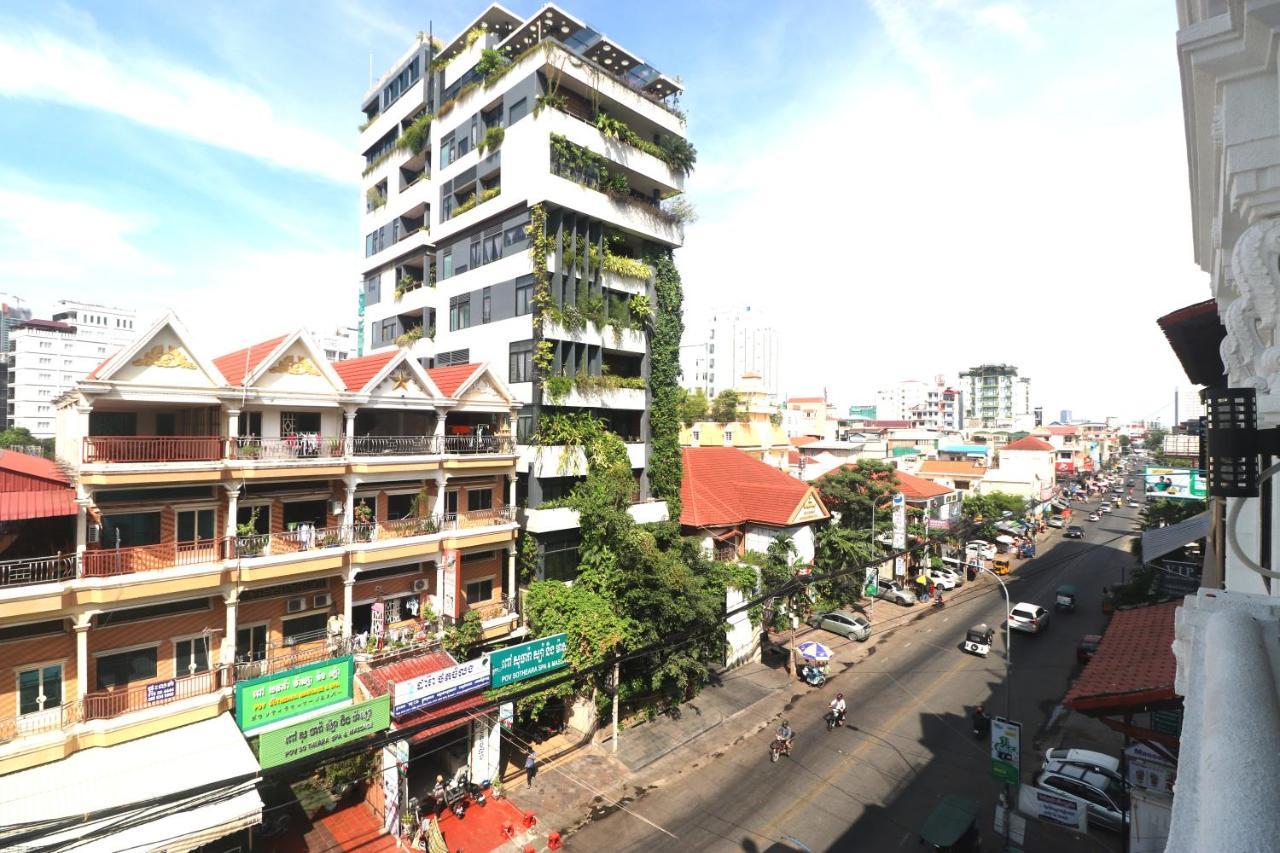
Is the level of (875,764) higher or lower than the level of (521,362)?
lower

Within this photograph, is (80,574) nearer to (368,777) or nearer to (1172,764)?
(368,777)

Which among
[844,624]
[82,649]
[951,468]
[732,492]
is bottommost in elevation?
[844,624]

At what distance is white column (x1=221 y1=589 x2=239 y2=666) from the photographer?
1698cm

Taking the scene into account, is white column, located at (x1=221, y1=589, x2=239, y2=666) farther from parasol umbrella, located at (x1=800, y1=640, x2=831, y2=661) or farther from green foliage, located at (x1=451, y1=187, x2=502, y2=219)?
parasol umbrella, located at (x1=800, y1=640, x2=831, y2=661)

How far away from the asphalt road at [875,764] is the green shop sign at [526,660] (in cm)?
488

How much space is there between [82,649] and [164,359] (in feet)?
25.0

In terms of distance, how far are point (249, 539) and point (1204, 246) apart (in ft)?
74.1

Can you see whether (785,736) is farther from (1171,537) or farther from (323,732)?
(1171,537)

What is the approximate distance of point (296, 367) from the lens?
63.7ft

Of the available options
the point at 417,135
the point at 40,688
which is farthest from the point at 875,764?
the point at 417,135

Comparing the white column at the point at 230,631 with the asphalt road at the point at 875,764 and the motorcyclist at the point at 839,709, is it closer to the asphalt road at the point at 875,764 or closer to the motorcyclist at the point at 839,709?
the asphalt road at the point at 875,764

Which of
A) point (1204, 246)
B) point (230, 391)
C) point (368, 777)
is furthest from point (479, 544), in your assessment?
point (1204, 246)

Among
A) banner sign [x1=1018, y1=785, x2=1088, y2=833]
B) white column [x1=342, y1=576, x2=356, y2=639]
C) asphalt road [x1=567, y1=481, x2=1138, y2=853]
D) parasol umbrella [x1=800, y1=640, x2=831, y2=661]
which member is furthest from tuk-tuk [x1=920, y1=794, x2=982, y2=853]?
white column [x1=342, y1=576, x2=356, y2=639]

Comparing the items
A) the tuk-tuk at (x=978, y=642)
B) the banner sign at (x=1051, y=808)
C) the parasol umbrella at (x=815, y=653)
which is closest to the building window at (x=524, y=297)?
the parasol umbrella at (x=815, y=653)
